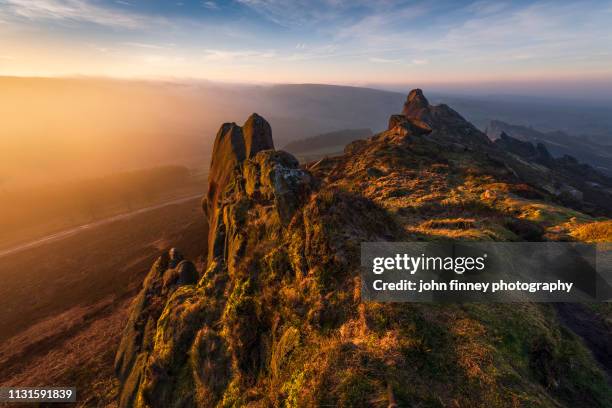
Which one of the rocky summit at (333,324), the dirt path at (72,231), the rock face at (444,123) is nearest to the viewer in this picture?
the rocky summit at (333,324)

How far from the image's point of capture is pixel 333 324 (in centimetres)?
1269

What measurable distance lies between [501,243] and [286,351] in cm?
1520

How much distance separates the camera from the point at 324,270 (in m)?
14.7

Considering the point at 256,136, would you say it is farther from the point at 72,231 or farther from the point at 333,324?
the point at 72,231

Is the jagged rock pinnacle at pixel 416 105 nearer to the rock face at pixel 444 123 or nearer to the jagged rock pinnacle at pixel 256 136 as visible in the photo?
the rock face at pixel 444 123

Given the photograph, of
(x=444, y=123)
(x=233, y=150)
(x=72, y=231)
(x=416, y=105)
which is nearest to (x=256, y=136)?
(x=233, y=150)

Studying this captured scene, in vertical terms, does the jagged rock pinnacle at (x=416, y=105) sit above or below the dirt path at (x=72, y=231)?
above

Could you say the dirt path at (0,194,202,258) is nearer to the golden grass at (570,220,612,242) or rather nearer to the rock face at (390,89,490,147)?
the rock face at (390,89,490,147)

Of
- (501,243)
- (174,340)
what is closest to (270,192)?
(174,340)

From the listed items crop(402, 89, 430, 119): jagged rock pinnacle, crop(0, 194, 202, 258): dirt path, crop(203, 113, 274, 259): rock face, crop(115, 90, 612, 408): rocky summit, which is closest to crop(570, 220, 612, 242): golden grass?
crop(115, 90, 612, 408): rocky summit

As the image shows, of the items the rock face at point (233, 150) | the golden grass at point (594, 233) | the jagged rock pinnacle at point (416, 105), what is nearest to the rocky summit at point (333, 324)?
the golden grass at point (594, 233)

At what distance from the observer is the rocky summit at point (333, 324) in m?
9.67

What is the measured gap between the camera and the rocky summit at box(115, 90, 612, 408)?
31.7 feet

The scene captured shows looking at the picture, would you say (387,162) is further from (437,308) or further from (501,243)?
(437,308)
